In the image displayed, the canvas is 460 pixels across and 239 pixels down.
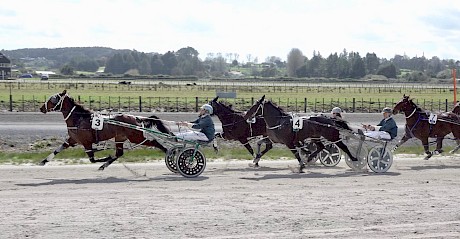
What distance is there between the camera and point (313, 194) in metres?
12.9

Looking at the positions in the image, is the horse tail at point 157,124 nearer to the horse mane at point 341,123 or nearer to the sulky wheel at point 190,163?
the sulky wheel at point 190,163

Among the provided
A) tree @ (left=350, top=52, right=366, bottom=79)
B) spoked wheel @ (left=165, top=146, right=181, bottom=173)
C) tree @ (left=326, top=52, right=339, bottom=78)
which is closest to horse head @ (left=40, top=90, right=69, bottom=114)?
spoked wheel @ (left=165, top=146, right=181, bottom=173)

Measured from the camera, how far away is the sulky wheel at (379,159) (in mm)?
16422

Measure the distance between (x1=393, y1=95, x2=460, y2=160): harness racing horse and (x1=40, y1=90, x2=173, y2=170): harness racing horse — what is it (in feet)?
22.4

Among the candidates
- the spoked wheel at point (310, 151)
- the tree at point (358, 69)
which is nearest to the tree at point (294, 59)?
the tree at point (358, 69)

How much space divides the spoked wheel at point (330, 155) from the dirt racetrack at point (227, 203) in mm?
1067

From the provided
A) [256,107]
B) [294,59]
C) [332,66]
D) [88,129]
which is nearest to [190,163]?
[88,129]

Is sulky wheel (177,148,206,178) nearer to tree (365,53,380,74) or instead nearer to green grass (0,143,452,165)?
green grass (0,143,452,165)

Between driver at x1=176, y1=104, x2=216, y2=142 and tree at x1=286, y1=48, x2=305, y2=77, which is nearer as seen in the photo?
driver at x1=176, y1=104, x2=216, y2=142

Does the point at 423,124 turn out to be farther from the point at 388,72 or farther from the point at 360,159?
the point at 388,72

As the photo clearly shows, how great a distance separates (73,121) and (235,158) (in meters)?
5.46

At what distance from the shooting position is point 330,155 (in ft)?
58.8

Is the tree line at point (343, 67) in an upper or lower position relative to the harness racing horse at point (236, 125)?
upper

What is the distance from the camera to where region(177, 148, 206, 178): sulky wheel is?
15.0m
